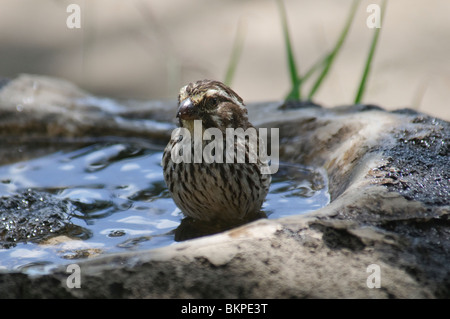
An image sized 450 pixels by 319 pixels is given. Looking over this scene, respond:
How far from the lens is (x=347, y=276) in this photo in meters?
2.78

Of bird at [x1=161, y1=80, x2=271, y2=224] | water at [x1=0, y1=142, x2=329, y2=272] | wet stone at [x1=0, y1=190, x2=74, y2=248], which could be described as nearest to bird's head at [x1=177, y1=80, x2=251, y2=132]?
bird at [x1=161, y1=80, x2=271, y2=224]

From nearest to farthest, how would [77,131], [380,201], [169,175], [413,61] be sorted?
[380,201], [169,175], [77,131], [413,61]

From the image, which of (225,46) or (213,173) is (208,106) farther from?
(225,46)

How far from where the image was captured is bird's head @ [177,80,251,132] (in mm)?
3707

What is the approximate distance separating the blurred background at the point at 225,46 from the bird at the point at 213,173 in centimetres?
396

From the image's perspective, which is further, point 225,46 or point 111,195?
point 225,46

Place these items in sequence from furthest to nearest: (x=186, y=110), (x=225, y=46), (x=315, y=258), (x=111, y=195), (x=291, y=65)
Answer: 1. (x=225, y=46)
2. (x=291, y=65)
3. (x=111, y=195)
4. (x=186, y=110)
5. (x=315, y=258)

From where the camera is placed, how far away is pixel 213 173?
382 cm

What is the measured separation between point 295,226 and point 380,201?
1.44 ft

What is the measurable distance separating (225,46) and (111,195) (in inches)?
192

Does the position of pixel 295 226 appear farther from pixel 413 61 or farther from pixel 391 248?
pixel 413 61

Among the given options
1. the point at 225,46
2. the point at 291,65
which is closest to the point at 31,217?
the point at 291,65

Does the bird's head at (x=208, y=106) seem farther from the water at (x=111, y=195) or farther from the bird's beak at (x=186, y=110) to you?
the water at (x=111, y=195)

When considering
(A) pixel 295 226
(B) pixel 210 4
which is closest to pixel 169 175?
(A) pixel 295 226
